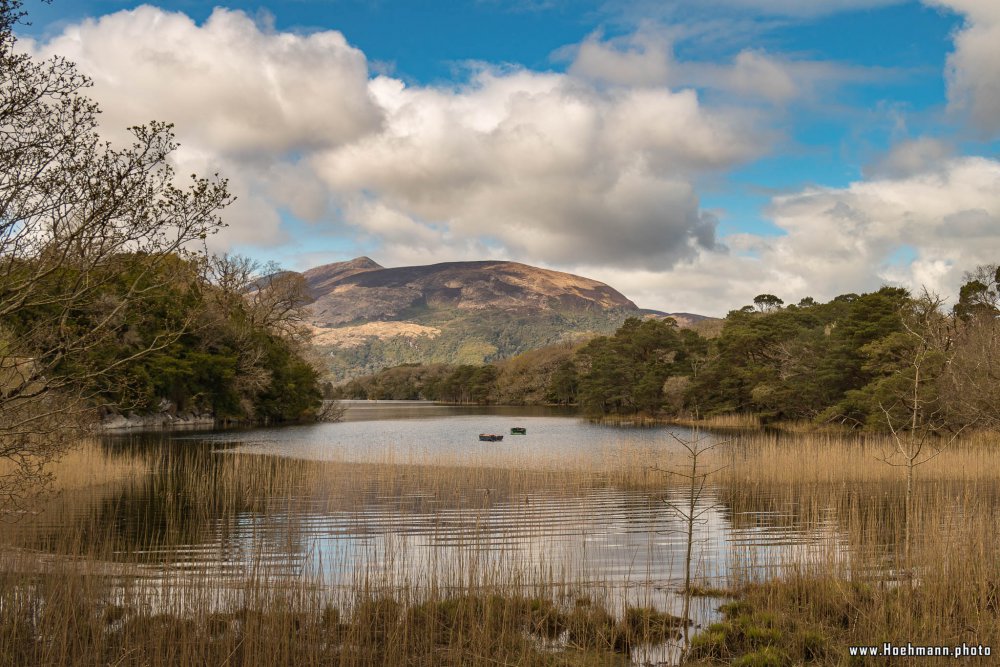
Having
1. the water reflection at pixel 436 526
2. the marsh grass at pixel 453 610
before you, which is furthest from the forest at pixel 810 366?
the water reflection at pixel 436 526

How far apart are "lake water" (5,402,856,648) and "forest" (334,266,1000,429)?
5401 millimetres

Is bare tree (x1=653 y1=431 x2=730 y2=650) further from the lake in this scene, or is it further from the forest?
the forest

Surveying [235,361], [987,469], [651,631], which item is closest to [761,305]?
[235,361]

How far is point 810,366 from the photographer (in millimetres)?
Answer: 53938

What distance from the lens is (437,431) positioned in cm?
5241

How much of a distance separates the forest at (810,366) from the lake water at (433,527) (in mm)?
5401

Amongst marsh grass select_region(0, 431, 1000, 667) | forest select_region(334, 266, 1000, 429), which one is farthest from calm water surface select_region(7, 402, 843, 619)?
forest select_region(334, 266, 1000, 429)

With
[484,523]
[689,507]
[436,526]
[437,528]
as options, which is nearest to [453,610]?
[437,528]

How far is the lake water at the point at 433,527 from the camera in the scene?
403 inches

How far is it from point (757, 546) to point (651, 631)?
227 inches

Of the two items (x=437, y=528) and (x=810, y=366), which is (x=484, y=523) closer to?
(x=437, y=528)

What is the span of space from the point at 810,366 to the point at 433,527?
46408 mm

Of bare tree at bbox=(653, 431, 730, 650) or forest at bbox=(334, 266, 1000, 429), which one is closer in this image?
bare tree at bbox=(653, 431, 730, 650)

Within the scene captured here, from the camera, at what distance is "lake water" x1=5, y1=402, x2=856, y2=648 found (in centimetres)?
1023
